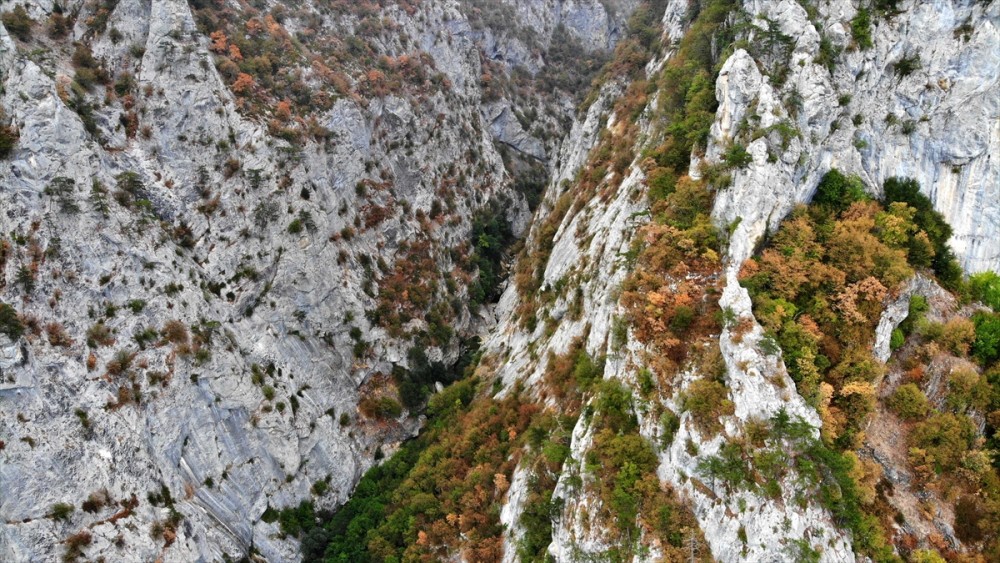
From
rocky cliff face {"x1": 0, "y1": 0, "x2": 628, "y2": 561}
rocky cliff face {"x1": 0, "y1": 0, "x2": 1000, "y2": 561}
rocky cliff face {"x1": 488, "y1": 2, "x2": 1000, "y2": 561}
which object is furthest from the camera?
rocky cliff face {"x1": 0, "y1": 0, "x2": 628, "y2": 561}

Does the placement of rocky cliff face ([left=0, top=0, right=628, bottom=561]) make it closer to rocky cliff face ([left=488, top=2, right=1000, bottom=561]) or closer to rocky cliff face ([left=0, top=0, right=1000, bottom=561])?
rocky cliff face ([left=0, top=0, right=1000, bottom=561])

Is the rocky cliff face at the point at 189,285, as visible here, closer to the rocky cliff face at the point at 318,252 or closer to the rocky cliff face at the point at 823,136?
the rocky cliff face at the point at 318,252

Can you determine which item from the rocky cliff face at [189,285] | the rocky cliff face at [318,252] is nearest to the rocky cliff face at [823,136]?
the rocky cliff face at [318,252]

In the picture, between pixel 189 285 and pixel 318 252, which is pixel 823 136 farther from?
pixel 189 285

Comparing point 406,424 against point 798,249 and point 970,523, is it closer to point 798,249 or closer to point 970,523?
point 798,249

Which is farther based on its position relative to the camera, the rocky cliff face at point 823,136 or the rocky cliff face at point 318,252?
the rocky cliff face at point 318,252

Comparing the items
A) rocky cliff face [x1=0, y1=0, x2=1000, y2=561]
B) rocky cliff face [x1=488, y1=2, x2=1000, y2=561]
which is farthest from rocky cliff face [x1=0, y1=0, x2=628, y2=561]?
rocky cliff face [x1=488, y1=2, x2=1000, y2=561]

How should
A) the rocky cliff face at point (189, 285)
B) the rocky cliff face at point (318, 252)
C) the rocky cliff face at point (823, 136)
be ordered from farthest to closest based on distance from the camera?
the rocky cliff face at point (189, 285) → the rocky cliff face at point (318, 252) → the rocky cliff face at point (823, 136)

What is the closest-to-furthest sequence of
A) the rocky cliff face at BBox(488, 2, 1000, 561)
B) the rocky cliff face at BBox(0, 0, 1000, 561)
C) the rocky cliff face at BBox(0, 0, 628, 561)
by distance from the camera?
1. the rocky cliff face at BBox(488, 2, 1000, 561)
2. the rocky cliff face at BBox(0, 0, 1000, 561)
3. the rocky cliff face at BBox(0, 0, 628, 561)

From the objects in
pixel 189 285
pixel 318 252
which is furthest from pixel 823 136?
pixel 189 285
